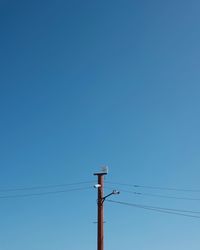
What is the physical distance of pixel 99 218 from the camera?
37.0 m

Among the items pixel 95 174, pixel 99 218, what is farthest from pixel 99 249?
pixel 95 174

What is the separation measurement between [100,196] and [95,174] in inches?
60.2

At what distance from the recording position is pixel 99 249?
1430 inches

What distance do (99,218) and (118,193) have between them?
2443 millimetres

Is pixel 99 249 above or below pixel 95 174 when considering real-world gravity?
below

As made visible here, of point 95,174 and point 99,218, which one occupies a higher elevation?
point 95,174

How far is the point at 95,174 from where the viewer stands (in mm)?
38594

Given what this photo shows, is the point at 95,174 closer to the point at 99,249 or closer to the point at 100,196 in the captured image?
the point at 100,196

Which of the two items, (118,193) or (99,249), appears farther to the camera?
(118,193)

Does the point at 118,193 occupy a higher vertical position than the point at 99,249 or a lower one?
higher

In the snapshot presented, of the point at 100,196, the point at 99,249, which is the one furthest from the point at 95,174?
the point at 99,249

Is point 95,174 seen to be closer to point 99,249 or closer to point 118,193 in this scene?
point 118,193

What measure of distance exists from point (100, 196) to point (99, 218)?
1.44m

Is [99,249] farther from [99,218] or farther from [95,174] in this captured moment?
[95,174]
